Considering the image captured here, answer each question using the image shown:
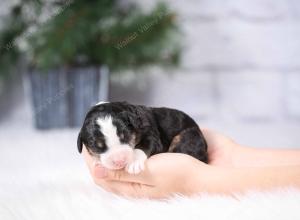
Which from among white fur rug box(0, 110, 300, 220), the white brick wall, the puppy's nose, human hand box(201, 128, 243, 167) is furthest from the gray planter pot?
the puppy's nose

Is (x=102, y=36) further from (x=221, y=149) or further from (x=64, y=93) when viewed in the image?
(x=221, y=149)

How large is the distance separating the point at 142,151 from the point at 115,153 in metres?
0.11

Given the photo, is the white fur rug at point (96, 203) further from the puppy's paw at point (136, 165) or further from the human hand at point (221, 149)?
the human hand at point (221, 149)

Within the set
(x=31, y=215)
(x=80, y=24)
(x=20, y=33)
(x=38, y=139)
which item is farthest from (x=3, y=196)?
(x=20, y=33)

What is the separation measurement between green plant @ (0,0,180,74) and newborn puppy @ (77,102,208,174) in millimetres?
956

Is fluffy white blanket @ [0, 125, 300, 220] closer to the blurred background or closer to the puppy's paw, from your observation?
the puppy's paw

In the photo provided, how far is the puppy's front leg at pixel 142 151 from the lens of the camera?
1.13m

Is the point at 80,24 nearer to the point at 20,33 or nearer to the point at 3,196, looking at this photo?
the point at 20,33

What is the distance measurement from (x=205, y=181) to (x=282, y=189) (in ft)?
0.58

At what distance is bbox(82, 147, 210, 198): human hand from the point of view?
1.14m

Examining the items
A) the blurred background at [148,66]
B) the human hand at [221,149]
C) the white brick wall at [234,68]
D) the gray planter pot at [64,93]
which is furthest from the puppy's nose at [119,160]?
the white brick wall at [234,68]

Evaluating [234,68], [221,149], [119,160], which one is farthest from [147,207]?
[234,68]

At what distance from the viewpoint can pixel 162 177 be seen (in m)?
1.15

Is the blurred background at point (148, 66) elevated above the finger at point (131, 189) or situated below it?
above
